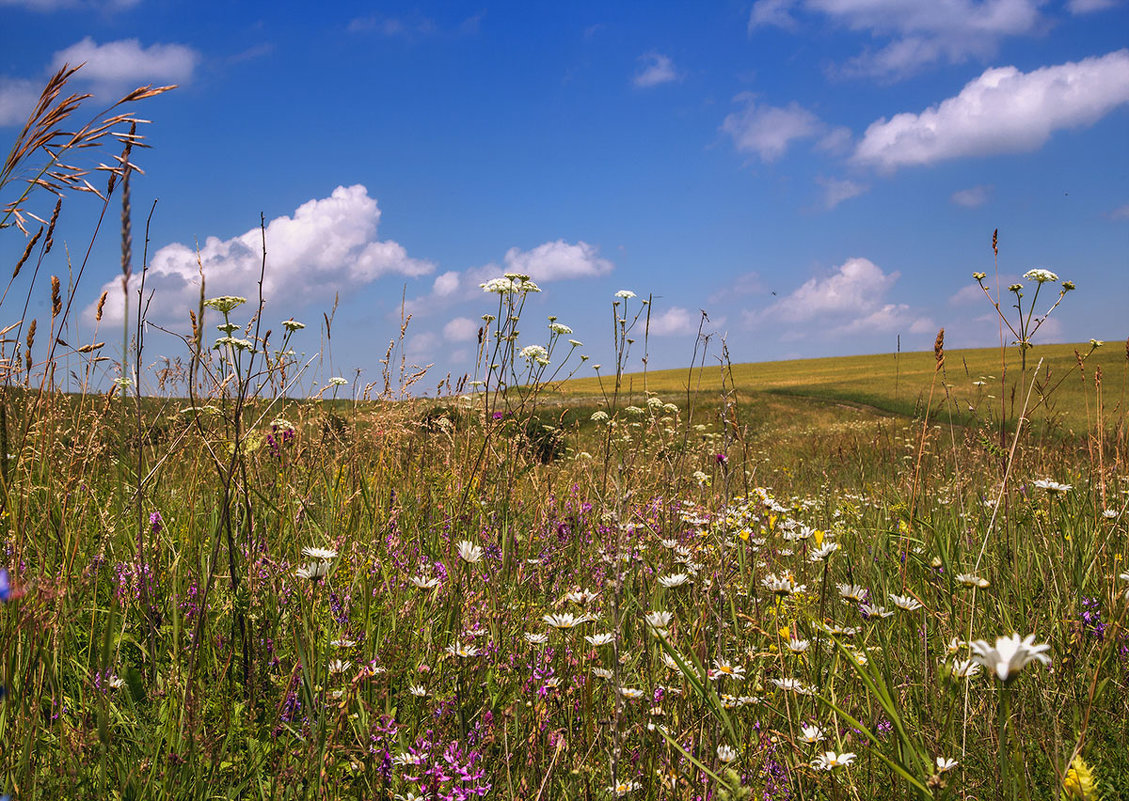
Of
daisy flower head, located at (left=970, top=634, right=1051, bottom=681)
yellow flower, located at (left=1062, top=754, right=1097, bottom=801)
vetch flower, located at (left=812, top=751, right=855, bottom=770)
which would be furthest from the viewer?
vetch flower, located at (left=812, top=751, right=855, bottom=770)

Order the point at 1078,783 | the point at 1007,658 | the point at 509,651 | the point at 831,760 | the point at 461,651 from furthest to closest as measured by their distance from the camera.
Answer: the point at 509,651 → the point at 461,651 → the point at 831,760 → the point at 1078,783 → the point at 1007,658

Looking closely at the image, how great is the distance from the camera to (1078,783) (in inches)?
44.4

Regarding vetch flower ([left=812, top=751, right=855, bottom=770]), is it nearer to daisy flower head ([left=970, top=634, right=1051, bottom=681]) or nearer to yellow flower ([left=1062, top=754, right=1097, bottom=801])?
yellow flower ([left=1062, top=754, right=1097, bottom=801])

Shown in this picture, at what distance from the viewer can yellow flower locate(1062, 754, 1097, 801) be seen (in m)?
1.06

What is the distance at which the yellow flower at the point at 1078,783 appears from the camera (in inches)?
41.8

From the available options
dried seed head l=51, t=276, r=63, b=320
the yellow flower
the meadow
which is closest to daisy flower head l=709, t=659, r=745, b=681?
the meadow

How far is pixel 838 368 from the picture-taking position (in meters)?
58.8

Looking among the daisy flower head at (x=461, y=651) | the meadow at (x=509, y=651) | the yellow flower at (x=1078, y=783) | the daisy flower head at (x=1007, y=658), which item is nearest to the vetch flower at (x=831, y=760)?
the meadow at (x=509, y=651)

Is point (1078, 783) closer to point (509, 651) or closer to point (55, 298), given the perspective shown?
point (509, 651)

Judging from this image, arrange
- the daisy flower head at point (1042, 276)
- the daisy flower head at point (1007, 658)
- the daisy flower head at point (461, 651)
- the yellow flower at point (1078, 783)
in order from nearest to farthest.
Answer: the daisy flower head at point (1007, 658), the yellow flower at point (1078, 783), the daisy flower head at point (461, 651), the daisy flower head at point (1042, 276)

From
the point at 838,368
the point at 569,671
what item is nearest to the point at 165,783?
the point at 569,671

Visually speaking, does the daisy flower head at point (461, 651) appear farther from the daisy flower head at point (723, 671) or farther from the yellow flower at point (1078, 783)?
the yellow flower at point (1078, 783)

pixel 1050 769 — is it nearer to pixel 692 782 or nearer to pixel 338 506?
pixel 692 782

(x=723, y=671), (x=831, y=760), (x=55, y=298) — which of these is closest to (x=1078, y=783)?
(x=831, y=760)
